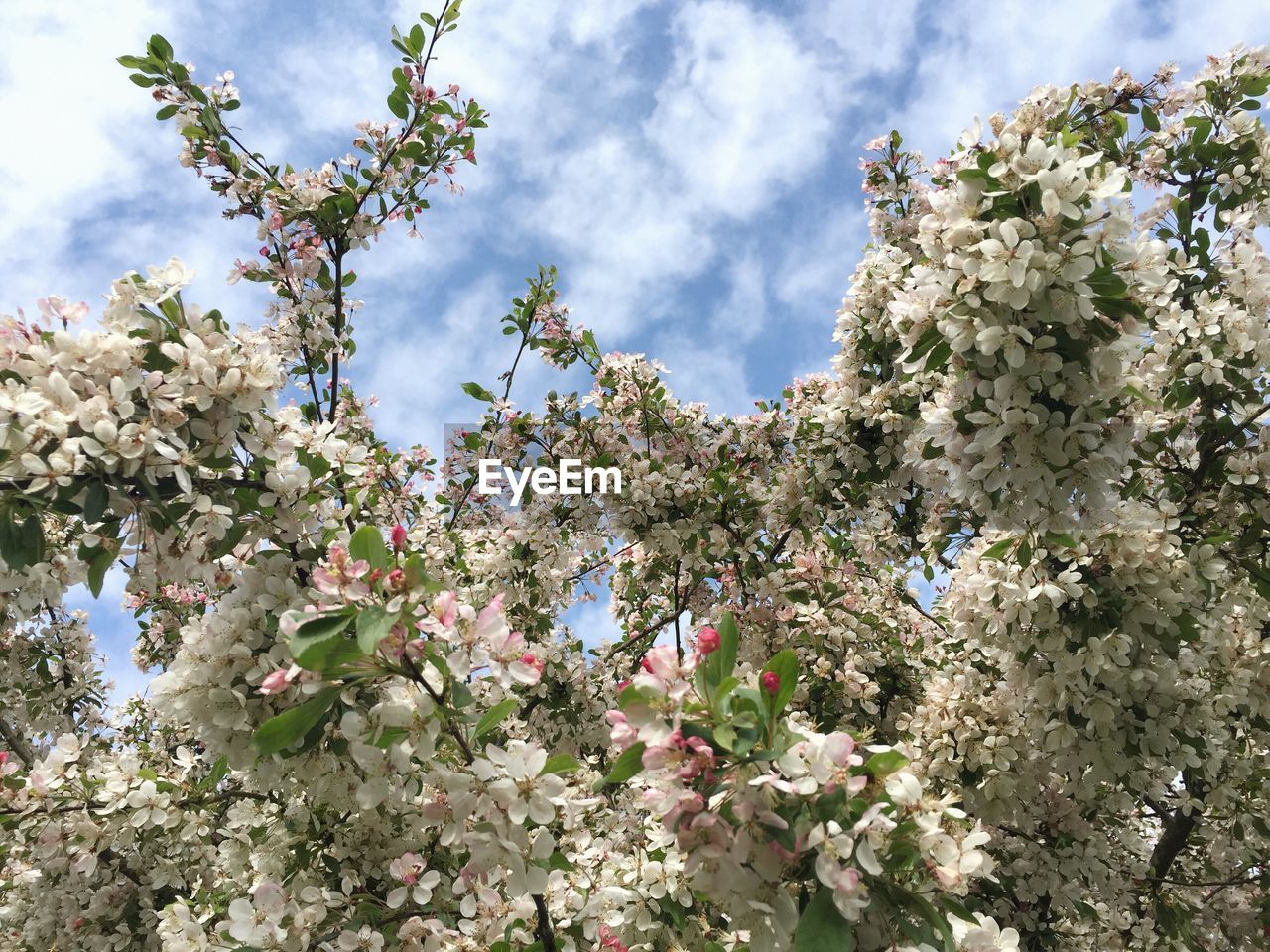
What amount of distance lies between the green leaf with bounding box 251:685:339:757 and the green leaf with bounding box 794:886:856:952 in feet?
3.82

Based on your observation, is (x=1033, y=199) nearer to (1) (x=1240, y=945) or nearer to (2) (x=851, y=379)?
(2) (x=851, y=379)

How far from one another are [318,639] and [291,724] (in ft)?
1.01

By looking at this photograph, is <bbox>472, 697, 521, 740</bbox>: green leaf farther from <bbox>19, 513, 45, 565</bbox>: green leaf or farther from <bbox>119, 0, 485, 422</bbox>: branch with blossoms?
<bbox>119, 0, 485, 422</bbox>: branch with blossoms

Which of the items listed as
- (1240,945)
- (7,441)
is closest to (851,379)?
(7,441)

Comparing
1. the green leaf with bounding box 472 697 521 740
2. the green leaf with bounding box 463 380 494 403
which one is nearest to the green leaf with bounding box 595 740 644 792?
the green leaf with bounding box 472 697 521 740

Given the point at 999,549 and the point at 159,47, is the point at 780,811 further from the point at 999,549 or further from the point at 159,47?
the point at 159,47

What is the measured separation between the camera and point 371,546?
189 cm

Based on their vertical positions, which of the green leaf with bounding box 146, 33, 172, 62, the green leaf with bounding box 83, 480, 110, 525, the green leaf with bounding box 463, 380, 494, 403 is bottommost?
the green leaf with bounding box 83, 480, 110, 525

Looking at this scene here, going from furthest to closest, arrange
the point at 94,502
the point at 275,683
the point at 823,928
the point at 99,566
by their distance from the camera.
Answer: the point at 99,566 < the point at 94,502 < the point at 275,683 < the point at 823,928

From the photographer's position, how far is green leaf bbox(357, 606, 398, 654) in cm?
164

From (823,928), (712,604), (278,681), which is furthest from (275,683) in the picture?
(712,604)

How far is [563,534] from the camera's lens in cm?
545

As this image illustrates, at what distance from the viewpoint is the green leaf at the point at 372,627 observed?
1.64 m

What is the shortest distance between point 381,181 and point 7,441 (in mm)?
3550
